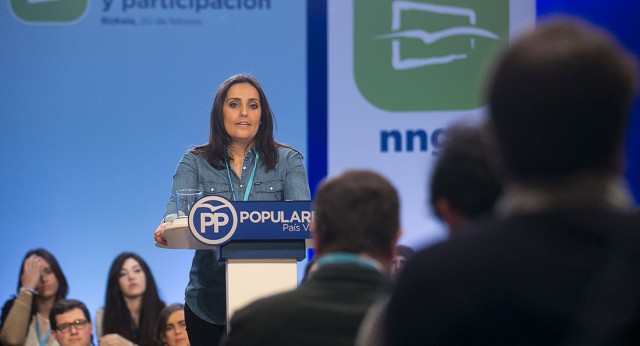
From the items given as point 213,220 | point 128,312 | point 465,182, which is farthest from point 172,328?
point 465,182

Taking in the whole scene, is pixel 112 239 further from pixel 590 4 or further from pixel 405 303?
pixel 405 303

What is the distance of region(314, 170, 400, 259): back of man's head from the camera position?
1764 mm

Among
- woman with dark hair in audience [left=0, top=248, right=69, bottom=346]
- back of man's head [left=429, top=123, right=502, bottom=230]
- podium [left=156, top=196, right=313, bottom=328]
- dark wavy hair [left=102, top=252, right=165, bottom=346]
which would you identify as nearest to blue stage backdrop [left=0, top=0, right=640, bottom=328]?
woman with dark hair in audience [left=0, top=248, right=69, bottom=346]

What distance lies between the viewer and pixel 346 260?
1781mm

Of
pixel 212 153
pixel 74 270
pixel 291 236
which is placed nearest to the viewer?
pixel 291 236

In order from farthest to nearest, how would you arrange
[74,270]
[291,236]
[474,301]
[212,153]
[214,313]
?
1. [74,270]
2. [212,153]
3. [214,313]
4. [291,236]
5. [474,301]

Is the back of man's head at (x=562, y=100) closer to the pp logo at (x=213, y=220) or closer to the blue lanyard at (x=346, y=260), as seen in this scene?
the blue lanyard at (x=346, y=260)

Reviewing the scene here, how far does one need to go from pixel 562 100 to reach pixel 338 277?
0.81 meters

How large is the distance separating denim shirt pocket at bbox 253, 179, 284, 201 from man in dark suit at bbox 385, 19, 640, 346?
112 inches

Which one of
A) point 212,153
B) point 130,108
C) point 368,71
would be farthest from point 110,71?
point 212,153

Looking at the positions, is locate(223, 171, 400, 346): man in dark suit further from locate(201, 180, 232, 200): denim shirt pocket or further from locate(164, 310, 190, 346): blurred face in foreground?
locate(164, 310, 190, 346): blurred face in foreground

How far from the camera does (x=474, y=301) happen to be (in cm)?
107

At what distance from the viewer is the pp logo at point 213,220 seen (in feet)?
10.7

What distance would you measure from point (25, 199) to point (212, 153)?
9.34 ft
